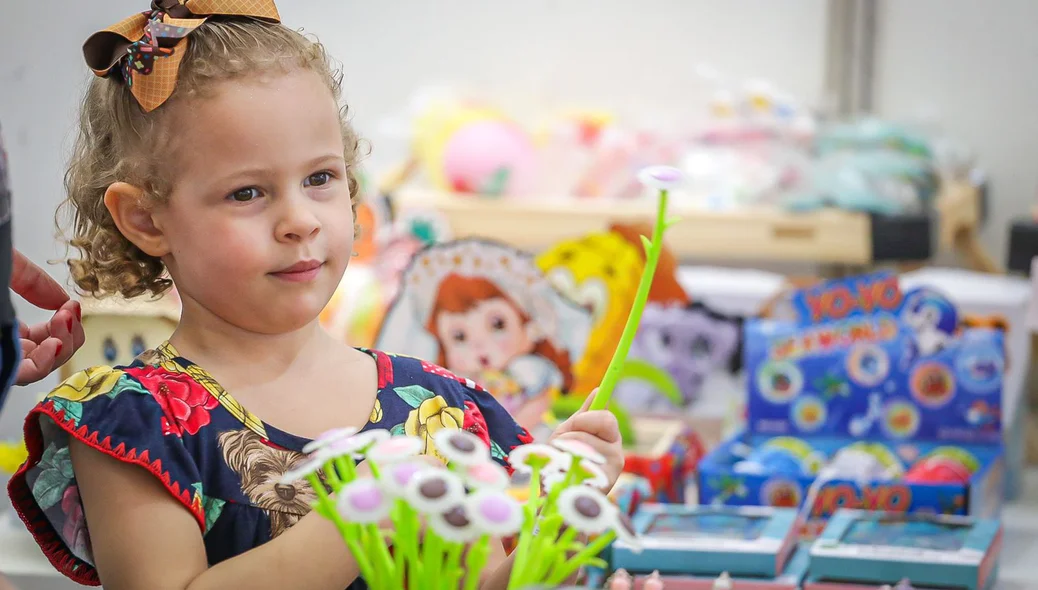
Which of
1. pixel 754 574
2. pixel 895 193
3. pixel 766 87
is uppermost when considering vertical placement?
pixel 766 87

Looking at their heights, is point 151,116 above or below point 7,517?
above

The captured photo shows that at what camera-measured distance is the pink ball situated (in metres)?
2.62

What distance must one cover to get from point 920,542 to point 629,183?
4.34 feet

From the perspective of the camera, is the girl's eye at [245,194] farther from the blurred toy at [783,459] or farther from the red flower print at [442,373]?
the blurred toy at [783,459]

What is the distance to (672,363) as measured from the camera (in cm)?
216

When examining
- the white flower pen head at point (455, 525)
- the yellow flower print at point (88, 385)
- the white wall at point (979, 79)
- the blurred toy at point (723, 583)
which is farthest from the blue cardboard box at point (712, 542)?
the white wall at point (979, 79)

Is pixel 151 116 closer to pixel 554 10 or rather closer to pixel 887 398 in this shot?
pixel 887 398

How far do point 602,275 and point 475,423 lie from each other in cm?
109

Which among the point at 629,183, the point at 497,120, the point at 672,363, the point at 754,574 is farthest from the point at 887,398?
the point at 497,120

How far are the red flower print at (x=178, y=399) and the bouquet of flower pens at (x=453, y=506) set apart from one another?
0.53ft

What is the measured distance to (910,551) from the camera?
1360 millimetres

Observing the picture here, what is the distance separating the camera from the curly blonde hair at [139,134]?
743 mm

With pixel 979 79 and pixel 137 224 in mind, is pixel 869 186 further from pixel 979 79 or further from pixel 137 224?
pixel 137 224

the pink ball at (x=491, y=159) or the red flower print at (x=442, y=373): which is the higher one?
the red flower print at (x=442, y=373)
